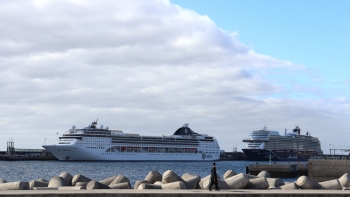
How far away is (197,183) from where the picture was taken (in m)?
20.1

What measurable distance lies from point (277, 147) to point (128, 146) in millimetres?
42659

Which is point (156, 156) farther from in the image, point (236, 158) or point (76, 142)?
point (236, 158)

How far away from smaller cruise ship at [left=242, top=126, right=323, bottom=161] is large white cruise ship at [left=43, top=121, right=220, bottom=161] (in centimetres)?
1253

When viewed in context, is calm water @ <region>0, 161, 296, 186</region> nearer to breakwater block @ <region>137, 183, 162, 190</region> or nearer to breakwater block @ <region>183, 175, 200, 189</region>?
breakwater block @ <region>183, 175, 200, 189</region>

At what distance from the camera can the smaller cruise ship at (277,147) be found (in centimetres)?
13288

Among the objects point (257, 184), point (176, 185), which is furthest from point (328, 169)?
point (176, 185)

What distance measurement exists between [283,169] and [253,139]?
8577 cm

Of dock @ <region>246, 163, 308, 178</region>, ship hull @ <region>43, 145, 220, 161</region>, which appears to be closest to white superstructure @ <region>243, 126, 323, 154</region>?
ship hull @ <region>43, 145, 220, 161</region>

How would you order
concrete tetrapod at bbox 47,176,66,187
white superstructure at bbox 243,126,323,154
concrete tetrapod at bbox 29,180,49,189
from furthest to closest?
white superstructure at bbox 243,126,323,154 → concrete tetrapod at bbox 29,180,49,189 → concrete tetrapod at bbox 47,176,66,187

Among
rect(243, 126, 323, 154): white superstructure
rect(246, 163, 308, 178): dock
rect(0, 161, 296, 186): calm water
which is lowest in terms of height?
rect(0, 161, 296, 186): calm water

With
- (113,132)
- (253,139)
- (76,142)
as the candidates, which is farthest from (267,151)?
(76,142)

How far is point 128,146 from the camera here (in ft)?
358

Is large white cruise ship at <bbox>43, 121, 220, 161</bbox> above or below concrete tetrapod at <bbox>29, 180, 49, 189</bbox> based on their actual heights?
above

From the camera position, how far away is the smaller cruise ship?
436 feet
